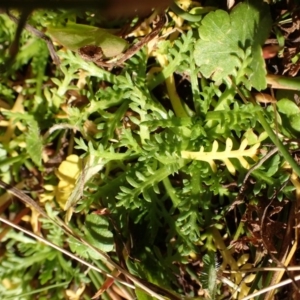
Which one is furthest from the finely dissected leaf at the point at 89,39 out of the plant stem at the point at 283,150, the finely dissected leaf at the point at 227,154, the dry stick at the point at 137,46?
the plant stem at the point at 283,150

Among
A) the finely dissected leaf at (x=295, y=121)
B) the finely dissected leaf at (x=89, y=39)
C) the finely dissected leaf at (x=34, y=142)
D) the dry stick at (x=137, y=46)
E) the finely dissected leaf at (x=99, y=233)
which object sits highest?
the finely dissected leaf at (x=89, y=39)

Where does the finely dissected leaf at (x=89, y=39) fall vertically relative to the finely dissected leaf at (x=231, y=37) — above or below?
above

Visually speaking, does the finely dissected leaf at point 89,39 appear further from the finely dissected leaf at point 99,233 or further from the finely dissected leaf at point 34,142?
the finely dissected leaf at point 99,233

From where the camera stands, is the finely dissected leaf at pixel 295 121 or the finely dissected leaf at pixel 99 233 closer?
the finely dissected leaf at pixel 295 121

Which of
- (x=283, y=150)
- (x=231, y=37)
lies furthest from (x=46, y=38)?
(x=283, y=150)

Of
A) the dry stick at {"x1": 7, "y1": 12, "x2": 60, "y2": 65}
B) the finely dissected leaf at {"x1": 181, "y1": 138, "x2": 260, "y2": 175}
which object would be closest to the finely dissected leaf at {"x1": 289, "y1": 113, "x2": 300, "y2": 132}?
the finely dissected leaf at {"x1": 181, "y1": 138, "x2": 260, "y2": 175}

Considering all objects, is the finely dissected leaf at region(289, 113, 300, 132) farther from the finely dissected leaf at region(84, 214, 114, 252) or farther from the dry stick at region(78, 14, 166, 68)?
the finely dissected leaf at region(84, 214, 114, 252)

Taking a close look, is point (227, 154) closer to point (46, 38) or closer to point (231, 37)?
point (231, 37)
